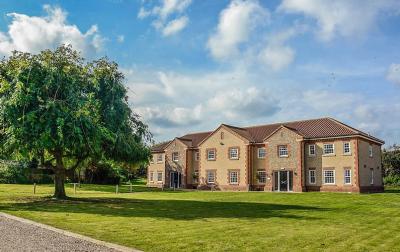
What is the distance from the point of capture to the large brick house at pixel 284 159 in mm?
46219

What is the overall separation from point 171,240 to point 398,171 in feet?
191

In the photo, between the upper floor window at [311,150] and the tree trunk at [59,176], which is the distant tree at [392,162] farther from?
the tree trunk at [59,176]

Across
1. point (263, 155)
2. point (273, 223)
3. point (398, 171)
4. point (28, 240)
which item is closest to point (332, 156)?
point (263, 155)

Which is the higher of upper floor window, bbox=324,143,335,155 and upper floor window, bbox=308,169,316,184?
upper floor window, bbox=324,143,335,155

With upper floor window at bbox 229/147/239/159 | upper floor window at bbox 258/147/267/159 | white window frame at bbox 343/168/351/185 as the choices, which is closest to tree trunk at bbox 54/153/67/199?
upper floor window at bbox 229/147/239/159

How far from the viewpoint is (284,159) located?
163 feet

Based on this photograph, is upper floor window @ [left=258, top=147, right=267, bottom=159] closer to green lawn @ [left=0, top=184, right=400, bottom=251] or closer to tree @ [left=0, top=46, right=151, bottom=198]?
tree @ [left=0, top=46, right=151, bottom=198]

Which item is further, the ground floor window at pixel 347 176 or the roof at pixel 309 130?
the roof at pixel 309 130

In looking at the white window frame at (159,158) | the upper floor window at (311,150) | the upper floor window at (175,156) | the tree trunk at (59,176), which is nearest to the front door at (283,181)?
the upper floor window at (311,150)

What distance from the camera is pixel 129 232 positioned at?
46.6 ft

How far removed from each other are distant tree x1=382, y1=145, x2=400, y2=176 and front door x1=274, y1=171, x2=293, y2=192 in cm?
2171

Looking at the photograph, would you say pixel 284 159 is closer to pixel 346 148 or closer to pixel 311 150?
pixel 311 150

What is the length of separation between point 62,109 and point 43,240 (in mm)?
13357

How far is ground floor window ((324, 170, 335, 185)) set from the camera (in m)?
46.8
